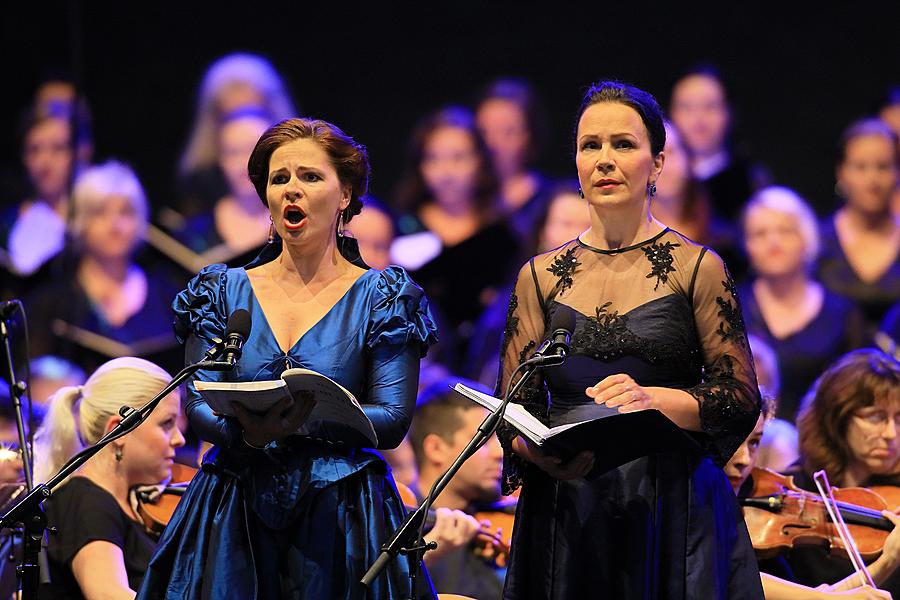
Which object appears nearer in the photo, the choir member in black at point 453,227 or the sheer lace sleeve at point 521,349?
the sheer lace sleeve at point 521,349

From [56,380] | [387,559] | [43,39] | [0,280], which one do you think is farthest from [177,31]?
[387,559]

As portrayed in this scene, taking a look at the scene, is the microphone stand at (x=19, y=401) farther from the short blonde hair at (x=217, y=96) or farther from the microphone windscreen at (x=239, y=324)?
the short blonde hair at (x=217, y=96)

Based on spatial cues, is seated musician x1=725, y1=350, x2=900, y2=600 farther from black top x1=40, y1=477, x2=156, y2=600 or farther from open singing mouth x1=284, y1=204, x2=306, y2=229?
black top x1=40, y1=477, x2=156, y2=600

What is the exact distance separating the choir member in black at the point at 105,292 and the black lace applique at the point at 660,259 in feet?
14.2

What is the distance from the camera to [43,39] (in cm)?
781

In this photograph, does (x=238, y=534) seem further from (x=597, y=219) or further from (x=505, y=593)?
(x=597, y=219)

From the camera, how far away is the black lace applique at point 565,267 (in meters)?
2.95

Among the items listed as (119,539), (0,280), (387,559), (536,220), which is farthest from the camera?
(0,280)

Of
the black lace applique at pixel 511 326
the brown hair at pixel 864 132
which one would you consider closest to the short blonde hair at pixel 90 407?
the black lace applique at pixel 511 326

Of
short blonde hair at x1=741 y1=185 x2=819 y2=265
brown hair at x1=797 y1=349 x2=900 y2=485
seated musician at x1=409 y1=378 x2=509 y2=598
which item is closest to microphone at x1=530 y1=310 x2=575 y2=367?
seated musician at x1=409 y1=378 x2=509 y2=598

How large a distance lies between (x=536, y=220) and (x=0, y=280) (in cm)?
333

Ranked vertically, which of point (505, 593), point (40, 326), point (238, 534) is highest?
point (40, 326)

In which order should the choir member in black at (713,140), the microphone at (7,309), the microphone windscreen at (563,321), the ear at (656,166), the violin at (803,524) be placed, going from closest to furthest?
the microphone windscreen at (563,321) < the ear at (656,166) < the microphone at (7,309) < the violin at (803,524) < the choir member in black at (713,140)

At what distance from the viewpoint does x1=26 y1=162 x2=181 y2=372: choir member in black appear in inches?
275
